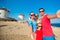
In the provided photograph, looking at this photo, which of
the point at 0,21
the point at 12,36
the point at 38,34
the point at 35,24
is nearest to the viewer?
the point at 38,34

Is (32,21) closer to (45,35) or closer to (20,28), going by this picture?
(45,35)

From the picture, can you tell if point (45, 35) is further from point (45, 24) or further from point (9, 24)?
point (9, 24)

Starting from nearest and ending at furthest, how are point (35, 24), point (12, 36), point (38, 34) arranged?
point (38, 34), point (35, 24), point (12, 36)

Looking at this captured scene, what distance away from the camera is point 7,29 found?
4.64 meters

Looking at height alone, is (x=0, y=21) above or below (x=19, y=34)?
above

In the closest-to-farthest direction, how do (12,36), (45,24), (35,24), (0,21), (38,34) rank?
1. (45,24)
2. (38,34)
3. (35,24)
4. (0,21)
5. (12,36)

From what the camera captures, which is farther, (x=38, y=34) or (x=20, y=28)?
(x=20, y=28)

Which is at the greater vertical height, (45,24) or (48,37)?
(45,24)

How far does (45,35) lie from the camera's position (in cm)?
180

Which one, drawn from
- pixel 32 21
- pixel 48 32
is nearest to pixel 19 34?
pixel 32 21

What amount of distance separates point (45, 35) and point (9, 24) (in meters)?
2.82

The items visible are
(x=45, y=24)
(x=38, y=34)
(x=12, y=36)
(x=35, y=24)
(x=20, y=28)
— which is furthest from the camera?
(x=20, y=28)

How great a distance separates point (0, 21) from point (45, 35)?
2372 millimetres

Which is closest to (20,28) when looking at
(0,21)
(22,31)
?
(22,31)
